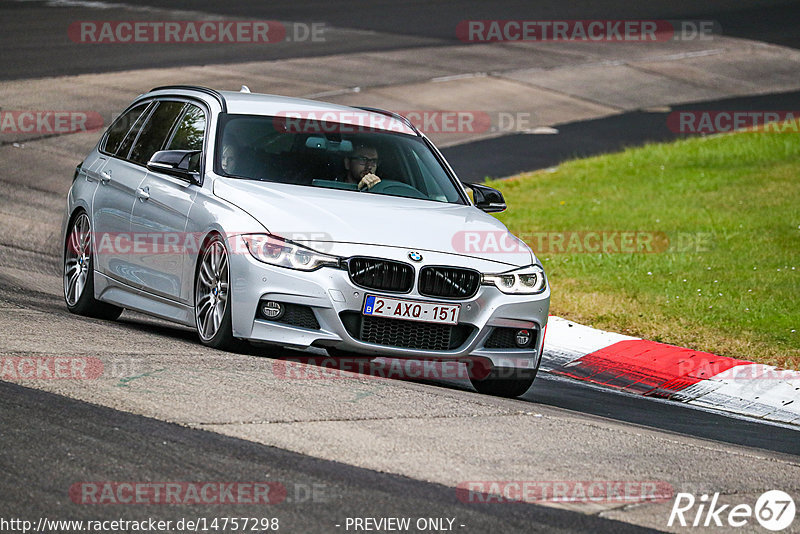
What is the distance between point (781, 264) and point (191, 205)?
7490mm

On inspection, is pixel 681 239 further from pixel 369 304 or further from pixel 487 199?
pixel 369 304

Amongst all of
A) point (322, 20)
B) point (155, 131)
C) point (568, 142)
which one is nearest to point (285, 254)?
point (155, 131)

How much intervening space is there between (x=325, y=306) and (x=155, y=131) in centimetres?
279

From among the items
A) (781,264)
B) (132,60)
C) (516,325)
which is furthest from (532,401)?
(132,60)

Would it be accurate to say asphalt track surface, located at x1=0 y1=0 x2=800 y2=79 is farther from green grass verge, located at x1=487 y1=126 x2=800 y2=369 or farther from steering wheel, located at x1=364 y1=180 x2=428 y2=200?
steering wheel, located at x1=364 y1=180 x2=428 y2=200

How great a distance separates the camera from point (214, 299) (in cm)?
813

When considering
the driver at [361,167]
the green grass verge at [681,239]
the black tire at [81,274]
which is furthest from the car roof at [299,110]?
the green grass verge at [681,239]

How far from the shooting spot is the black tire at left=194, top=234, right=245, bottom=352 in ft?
26.2

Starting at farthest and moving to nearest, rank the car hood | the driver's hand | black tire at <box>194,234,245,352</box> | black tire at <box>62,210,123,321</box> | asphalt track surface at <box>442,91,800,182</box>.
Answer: asphalt track surface at <box>442,91,800,182</box> → black tire at <box>62,210,123,321</box> → the driver's hand → black tire at <box>194,234,245,352</box> → the car hood

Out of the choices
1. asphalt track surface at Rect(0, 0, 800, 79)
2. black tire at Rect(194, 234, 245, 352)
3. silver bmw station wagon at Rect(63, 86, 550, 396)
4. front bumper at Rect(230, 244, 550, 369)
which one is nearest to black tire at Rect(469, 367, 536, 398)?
silver bmw station wagon at Rect(63, 86, 550, 396)

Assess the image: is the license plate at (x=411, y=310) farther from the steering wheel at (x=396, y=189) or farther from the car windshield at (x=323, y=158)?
the steering wheel at (x=396, y=189)

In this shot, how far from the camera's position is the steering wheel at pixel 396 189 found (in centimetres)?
898

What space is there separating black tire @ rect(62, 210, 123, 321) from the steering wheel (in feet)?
7.48

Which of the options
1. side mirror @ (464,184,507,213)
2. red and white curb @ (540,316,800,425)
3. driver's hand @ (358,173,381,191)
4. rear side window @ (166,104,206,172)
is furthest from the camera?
red and white curb @ (540,316,800,425)
